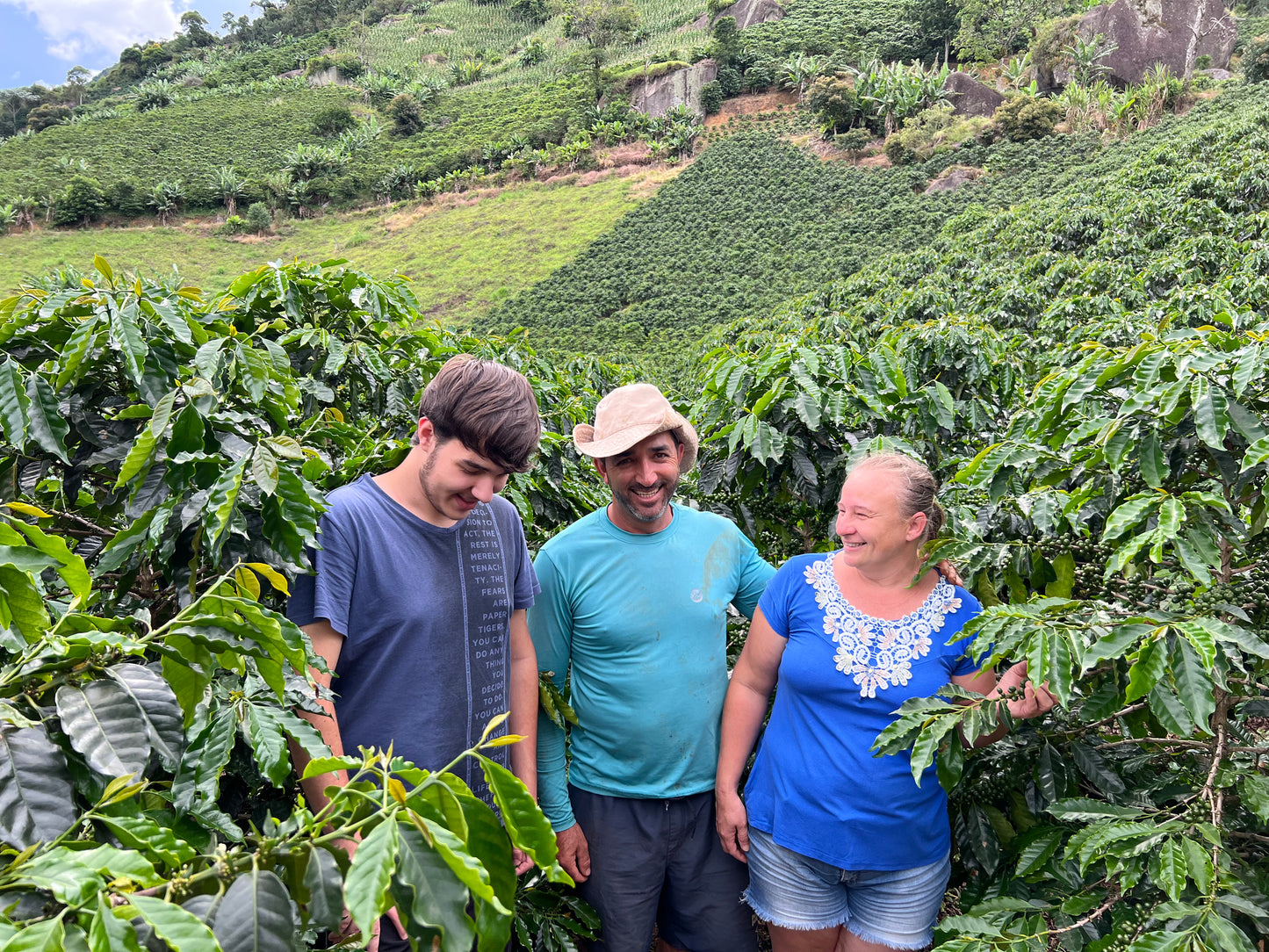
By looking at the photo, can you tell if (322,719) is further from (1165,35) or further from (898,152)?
(1165,35)

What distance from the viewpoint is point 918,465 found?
66.3 inches

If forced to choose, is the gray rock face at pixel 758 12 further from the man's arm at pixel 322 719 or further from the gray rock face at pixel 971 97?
the man's arm at pixel 322 719

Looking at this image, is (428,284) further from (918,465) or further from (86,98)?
(86,98)

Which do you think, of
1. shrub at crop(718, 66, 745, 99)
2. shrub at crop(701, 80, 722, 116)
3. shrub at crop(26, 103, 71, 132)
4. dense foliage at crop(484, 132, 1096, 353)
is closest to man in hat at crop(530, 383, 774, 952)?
dense foliage at crop(484, 132, 1096, 353)

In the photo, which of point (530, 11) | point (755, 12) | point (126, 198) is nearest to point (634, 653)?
point (126, 198)

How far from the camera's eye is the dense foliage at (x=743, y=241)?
67.9 ft

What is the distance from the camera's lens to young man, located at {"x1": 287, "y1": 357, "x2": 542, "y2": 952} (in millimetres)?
1430

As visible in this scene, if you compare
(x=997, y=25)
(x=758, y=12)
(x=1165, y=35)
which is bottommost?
(x=1165, y=35)

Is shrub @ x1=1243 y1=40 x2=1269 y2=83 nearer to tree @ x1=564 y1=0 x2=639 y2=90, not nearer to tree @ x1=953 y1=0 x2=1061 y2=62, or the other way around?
tree @ x1=953 y1=0 x2=1061 y2=62

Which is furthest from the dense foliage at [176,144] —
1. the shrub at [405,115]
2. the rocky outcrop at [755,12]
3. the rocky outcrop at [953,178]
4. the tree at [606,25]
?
the rocky outcrop at [953,178]

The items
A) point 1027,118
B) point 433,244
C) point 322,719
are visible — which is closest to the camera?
point 322,719

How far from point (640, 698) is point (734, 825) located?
348 millimetres

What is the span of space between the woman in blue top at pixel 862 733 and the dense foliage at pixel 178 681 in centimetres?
60

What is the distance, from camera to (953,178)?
22734mm
